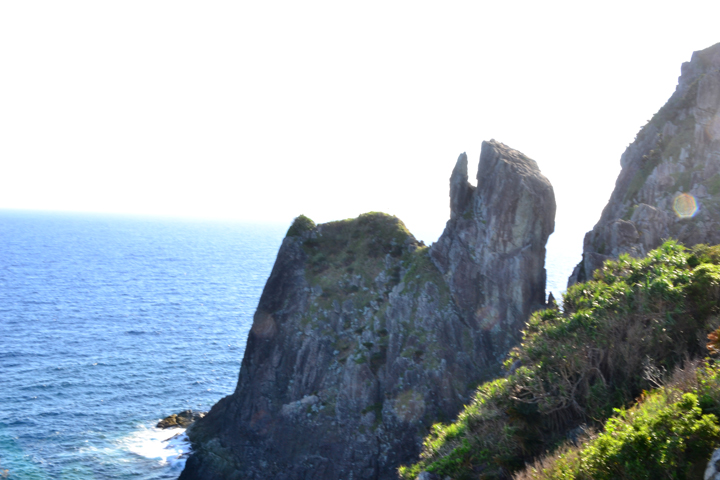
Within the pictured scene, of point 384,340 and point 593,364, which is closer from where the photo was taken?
point 593,364

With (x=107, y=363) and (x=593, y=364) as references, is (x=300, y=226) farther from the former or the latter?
(x=593, y=364)

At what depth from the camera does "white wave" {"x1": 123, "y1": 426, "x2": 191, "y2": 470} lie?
49659 mm

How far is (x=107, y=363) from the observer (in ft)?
235

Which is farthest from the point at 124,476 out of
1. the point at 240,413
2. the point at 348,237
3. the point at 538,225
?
the point at 538,225

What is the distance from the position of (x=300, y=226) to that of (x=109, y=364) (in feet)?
130

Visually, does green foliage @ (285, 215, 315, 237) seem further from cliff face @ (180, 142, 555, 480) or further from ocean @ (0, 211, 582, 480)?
ocean @ (0, 211, 582, 480)

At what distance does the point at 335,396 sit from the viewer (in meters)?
46.3

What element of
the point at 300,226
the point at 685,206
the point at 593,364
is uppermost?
the point at 685,206

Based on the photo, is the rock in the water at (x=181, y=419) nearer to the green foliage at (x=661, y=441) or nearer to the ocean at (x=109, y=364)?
the ocean at (x=109, y=364)

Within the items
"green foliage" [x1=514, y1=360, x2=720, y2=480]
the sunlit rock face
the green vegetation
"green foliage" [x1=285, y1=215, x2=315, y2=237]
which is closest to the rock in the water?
"green foliage" [x1=285, y1=215, x2=315, y2=237]

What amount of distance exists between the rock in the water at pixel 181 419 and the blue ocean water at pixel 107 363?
113 centimetres

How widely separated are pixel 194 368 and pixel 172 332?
1774 centimetres

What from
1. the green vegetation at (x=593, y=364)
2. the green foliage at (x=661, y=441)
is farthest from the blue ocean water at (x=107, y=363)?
the green foliage at (x=661, y=441)

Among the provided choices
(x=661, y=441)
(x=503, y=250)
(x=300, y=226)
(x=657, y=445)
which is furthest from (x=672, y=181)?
(x=300, y=226)
